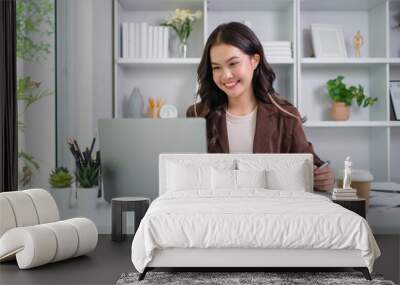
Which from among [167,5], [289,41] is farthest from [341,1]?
[167,5]

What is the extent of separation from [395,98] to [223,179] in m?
2.31

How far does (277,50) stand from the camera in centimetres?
576

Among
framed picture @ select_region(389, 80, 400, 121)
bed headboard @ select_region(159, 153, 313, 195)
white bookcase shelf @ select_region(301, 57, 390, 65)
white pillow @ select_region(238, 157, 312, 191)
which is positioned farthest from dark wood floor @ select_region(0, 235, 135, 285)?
framed picture @ select_region(389, 80, 400, 121)

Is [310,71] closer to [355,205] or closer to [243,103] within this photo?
[243,103]

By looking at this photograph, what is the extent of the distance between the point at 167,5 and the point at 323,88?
5.39 feet

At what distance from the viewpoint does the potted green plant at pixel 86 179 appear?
4.66m

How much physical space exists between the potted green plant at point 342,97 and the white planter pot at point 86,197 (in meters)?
2.37

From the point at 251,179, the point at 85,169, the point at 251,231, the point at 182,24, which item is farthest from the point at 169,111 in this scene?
the point at 251,231

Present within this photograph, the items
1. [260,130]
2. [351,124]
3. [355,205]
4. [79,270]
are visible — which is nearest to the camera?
[79,270]

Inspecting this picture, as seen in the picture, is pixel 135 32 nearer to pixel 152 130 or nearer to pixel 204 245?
pixel 152 130

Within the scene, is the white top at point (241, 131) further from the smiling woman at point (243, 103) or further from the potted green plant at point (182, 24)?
the potted green plant at point (182, 24)

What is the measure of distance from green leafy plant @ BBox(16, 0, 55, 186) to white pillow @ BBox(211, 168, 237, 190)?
1.89 meters

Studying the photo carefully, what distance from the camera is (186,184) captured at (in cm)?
439

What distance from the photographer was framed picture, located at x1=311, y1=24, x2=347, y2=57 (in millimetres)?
5832
